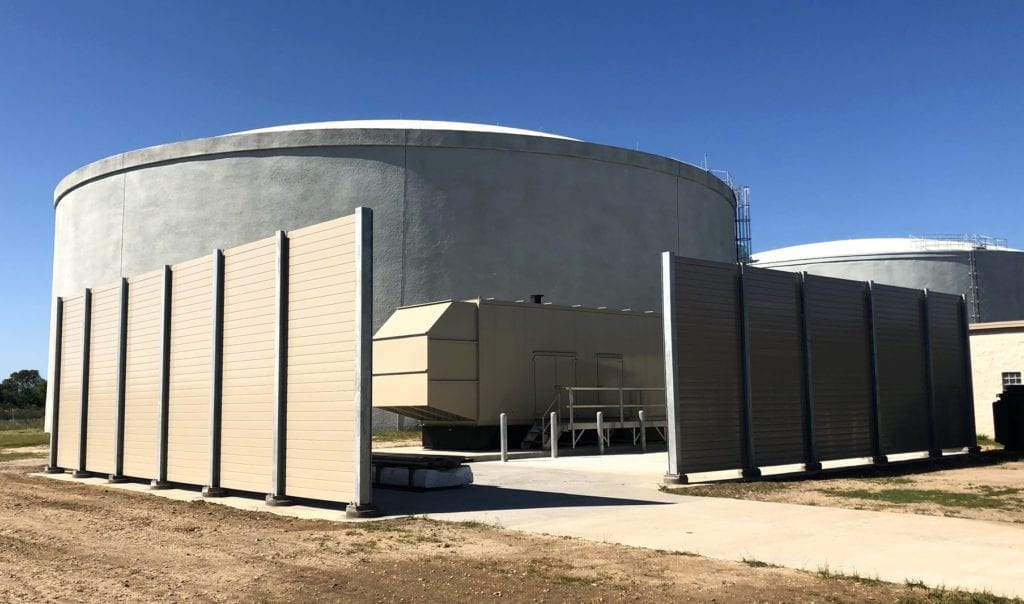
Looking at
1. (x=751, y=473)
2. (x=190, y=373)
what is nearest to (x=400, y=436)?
(x=190, y=373)

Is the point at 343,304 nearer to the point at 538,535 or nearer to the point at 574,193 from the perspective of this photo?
the point at 538,535

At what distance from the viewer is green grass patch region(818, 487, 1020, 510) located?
13.2 m

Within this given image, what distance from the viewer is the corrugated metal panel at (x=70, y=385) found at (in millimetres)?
22453

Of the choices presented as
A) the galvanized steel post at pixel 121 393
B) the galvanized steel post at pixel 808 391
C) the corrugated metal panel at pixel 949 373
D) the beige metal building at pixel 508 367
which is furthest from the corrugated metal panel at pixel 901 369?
the galvanized steel post at pixel 121 393

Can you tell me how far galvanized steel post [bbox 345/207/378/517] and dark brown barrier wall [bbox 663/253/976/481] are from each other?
6.22 m

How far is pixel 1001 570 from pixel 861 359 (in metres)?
13.3

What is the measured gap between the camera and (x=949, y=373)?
78.6 ft

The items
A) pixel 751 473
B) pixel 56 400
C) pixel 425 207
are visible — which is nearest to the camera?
pixel 751 473

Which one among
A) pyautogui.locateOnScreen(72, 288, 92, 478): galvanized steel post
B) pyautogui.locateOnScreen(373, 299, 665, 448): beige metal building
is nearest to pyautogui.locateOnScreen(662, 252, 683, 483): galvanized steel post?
pyautogui.locateOnScreen(373, 299, 665, 448): beige metal building

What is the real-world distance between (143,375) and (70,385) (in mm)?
4938

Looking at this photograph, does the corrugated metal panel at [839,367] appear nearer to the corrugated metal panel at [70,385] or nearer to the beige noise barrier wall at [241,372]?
the beige noise barrier wall at [241,372]

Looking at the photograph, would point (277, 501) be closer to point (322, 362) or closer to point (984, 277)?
point (322, 362)

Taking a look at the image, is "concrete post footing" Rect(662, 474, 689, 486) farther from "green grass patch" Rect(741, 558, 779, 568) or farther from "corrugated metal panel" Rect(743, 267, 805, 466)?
"green grass patch" Rect(741, 558, 779, 568)

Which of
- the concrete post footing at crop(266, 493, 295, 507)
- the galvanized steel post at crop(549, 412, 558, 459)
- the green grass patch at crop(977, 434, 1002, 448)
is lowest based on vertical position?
the green grass patch at crop(977, 434, 1002, 448)
